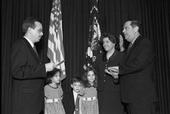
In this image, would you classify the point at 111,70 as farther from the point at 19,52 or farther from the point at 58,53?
the point at 58,53

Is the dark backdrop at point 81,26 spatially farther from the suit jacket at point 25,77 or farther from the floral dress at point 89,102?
the suit jacket at point 25,77

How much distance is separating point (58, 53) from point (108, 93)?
1.36m

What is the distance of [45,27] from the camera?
428 cm

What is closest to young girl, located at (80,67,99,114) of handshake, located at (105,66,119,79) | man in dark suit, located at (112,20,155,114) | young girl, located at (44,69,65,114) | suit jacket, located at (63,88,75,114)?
suit jacket, located at (63,88,75,114)

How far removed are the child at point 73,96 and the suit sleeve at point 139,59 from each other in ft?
4.61

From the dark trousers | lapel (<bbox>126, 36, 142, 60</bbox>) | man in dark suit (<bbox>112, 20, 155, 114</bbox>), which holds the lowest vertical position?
the dark trousers

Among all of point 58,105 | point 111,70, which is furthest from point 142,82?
point 58,105

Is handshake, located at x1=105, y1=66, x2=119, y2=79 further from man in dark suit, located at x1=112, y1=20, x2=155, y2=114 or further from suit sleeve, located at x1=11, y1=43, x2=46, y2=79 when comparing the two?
suit sleeve, located at x1=11, y1=43, x2=46, y2=79

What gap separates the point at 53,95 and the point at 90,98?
589 millimetres

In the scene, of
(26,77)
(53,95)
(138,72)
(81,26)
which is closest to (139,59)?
(138,72)

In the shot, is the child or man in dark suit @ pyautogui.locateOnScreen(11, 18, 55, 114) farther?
the child

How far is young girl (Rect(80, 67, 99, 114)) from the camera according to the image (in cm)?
398

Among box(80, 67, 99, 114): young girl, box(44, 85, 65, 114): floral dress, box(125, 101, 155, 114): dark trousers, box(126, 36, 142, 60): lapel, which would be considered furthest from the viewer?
box(80, 67, 99, 114): young girl

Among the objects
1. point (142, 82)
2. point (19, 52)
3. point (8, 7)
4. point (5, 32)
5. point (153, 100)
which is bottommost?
point (153, 100)
